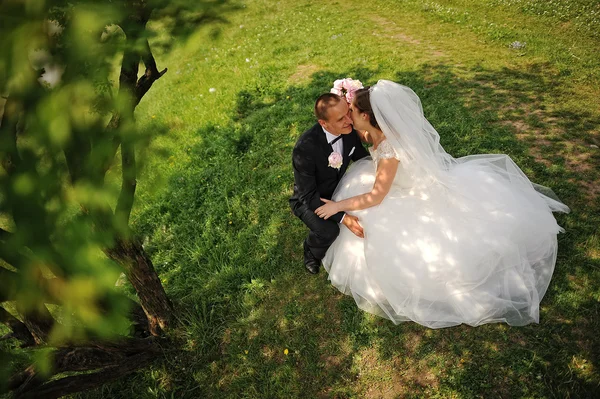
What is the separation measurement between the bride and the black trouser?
4.2 inches

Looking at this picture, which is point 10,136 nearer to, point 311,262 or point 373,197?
point 373,197

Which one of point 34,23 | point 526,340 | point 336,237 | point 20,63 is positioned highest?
point 34,23

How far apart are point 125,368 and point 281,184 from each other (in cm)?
372

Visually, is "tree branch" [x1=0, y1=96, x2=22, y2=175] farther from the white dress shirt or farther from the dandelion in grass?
the dandelion in grass

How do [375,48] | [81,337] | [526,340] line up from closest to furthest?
[81,337]
[526,340]
[375,48]

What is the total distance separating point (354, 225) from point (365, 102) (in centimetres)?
138

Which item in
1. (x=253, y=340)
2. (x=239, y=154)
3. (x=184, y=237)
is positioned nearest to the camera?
(x=253, y=340)

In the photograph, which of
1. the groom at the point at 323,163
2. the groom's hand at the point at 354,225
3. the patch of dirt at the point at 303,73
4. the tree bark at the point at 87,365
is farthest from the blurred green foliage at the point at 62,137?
the patch of dirt at the point at 303,73

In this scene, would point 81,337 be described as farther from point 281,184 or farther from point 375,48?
point 375,48

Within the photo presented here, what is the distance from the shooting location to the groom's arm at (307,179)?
3982 millimetres

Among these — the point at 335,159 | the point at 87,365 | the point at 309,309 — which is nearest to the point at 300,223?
the point at 309,309

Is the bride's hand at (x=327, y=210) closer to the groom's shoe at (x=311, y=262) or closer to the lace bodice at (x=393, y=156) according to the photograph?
the lace bodice at (x=393, y=156)

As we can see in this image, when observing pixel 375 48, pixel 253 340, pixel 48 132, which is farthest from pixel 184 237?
pixel 375 48

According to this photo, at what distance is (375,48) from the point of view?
35.5 ft
